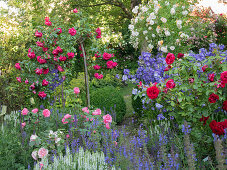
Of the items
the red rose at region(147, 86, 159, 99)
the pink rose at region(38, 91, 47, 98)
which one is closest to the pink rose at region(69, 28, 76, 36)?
the pink rose at region(38, 91, 47, 98)

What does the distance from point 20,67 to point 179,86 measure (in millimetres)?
3652

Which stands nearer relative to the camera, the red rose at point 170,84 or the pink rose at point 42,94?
the red rose at point 170,84

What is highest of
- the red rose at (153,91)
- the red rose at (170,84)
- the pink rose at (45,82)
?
the pink rose at (45,82)

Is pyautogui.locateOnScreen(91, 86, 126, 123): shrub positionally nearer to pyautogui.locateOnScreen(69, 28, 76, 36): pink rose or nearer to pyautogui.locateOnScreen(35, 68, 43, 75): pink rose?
pyautogui.locateOnScreen(35, 68, 43, 75): pink rose

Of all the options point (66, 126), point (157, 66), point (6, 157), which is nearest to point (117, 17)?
point (157, 66)

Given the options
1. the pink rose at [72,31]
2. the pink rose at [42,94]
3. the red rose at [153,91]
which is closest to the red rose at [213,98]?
the red rose at [153,91]

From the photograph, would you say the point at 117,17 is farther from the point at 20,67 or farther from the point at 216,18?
the point at 20,67

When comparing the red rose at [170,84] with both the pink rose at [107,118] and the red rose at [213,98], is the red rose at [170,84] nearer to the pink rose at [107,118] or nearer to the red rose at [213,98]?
the red rose at [213,98]

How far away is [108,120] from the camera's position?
379 cm

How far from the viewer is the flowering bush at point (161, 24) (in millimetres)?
7223

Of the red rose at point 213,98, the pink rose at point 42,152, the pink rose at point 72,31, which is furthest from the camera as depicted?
the pink rose at point 72,31

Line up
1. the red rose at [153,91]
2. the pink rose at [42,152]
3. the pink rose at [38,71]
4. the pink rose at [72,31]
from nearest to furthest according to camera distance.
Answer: the pink rose at [42,152], the red rose at [153,91], the pink rose at [72,31], the pink rose at [38,71]

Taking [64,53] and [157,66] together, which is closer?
[157,66]

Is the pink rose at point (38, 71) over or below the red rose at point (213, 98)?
over
